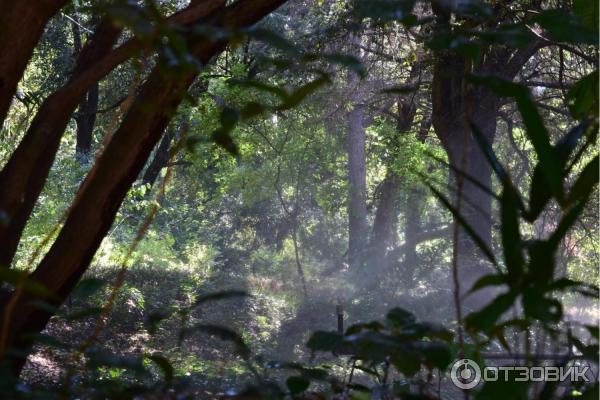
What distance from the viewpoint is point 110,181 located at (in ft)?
5.12

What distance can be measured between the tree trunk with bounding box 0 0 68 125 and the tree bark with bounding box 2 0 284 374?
0.74 ft

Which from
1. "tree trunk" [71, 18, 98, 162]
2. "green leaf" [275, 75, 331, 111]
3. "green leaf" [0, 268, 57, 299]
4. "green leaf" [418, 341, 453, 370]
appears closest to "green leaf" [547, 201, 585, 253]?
"green leaf" [418, 341, 453, 370]

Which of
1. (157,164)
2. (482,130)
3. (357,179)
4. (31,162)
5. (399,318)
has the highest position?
(357,179)

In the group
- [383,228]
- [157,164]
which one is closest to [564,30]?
[157,164]

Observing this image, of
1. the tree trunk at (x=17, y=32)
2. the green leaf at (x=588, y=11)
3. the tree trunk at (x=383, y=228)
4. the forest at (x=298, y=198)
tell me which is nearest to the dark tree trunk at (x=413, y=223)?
the forest at (x=298, y=198)

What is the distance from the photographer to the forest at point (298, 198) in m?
0.89

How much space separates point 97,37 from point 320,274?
15752 mm

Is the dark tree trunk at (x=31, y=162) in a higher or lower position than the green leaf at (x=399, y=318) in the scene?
higher

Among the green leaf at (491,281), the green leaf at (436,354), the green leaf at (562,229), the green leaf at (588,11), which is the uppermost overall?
the green leaf at (588,11)

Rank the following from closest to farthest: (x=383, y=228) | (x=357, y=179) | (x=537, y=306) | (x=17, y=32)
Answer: (x=537, y=306)
(x=17, y=32)
(x=357, y=179)
(x=383, y=228)

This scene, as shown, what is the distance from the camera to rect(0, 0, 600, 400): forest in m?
0.89

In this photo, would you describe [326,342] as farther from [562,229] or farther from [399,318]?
[562,229]

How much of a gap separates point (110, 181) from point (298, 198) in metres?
17.2

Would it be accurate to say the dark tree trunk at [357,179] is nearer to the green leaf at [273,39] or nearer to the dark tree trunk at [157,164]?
the dark tree trunk at [157,164]
